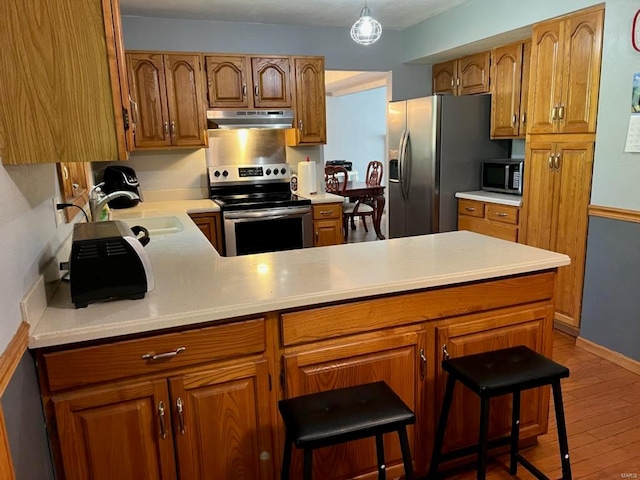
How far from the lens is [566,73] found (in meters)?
3.13

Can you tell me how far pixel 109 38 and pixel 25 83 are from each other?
246 mm

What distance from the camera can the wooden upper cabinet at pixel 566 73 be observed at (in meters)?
2.96

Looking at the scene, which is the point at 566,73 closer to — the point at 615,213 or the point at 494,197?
the point at 615,213

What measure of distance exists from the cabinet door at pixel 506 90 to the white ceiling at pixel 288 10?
59cm

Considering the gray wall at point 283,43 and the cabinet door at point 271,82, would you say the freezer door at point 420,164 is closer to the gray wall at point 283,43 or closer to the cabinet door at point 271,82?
the gray wall at point 283,43

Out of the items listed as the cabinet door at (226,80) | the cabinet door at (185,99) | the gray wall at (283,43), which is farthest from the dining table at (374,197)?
the cabinet door at (185,99)

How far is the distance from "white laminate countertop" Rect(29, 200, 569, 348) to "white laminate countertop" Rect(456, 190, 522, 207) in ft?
5.11

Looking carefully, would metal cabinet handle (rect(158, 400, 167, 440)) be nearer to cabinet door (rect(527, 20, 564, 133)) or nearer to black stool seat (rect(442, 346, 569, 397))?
black stool seat (rect(442, 346, 569, 397))

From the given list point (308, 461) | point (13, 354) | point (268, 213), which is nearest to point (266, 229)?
point (268, 213)

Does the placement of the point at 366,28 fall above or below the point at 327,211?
above

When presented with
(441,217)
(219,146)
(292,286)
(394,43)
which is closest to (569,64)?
(441,217)

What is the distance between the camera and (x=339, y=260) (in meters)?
1.95

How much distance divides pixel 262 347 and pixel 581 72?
2.78m

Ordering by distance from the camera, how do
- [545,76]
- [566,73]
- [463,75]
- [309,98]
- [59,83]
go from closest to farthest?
[59,83] → [566,73] → [545,76] → [309,98] → [463,75]
